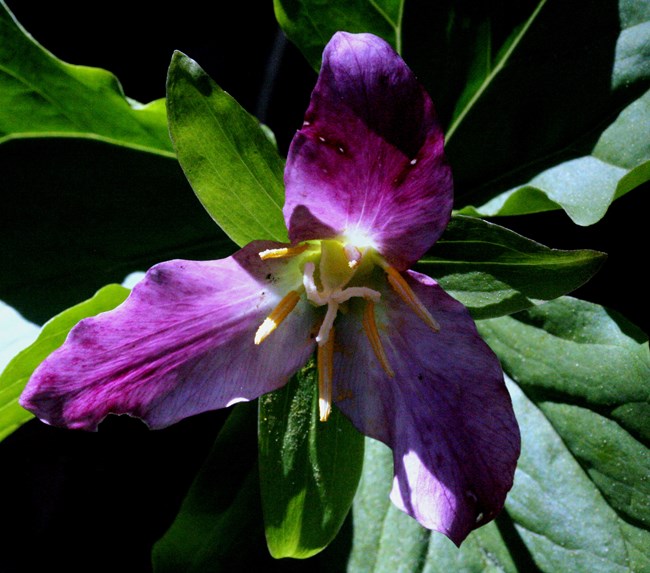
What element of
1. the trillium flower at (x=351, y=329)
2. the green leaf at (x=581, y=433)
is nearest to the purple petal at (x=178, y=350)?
the trillium flower at (x=351, y=329)

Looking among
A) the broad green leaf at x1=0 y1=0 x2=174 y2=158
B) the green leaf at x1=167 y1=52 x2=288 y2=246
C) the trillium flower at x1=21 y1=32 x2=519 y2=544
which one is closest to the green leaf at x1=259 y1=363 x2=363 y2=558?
the trillium flower at x1=21 y1=32 x2=519 y2=544

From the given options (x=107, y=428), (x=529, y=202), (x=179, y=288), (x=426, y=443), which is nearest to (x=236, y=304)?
(x=179, y=288)

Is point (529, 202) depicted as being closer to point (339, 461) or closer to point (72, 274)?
point (339, 461)

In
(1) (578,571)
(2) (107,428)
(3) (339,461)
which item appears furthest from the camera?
(2) (107,428)

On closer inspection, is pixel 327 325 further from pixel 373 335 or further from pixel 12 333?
pixel 12 333

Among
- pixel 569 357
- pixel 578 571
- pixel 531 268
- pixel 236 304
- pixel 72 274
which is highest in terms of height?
pixel 72 274

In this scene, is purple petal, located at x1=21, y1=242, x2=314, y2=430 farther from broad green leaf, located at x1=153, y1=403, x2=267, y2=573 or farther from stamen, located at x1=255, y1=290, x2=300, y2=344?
broad green leaf, located at x1=153, y1=403, x2=267, y2=573
